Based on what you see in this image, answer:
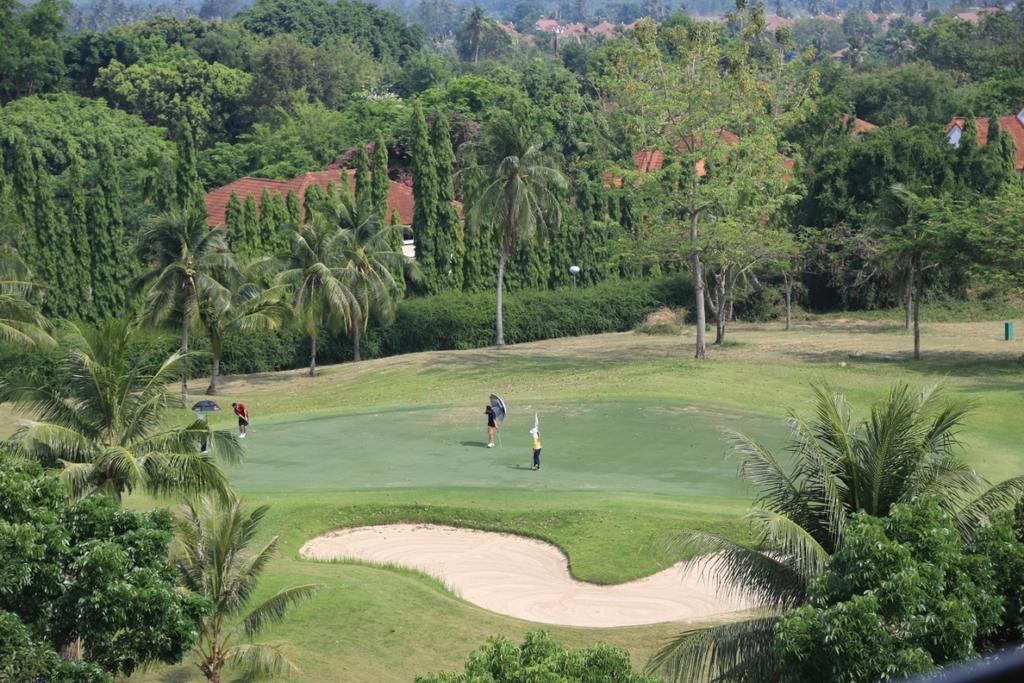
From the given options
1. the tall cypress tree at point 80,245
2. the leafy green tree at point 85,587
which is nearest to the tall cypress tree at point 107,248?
the tall cypress tree at point 80,245

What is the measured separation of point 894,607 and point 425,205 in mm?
50375

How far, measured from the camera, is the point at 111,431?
21203 mm

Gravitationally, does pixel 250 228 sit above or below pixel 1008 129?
below

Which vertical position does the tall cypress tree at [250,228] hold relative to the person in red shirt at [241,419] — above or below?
above

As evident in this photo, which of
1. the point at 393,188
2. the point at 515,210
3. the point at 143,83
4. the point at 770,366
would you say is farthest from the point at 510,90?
the point at 770,366

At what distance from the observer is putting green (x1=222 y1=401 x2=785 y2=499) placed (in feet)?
102

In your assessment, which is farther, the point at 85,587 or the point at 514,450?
the point at 514,450

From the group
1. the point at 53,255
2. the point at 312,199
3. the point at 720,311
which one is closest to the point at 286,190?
the point at 312,199

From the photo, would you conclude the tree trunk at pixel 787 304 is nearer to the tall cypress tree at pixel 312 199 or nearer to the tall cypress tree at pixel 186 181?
the tall cypress tree at pixel 312 199

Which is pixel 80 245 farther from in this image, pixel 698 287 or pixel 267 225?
pixel 698 287

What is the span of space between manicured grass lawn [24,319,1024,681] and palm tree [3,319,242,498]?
9.51 feet

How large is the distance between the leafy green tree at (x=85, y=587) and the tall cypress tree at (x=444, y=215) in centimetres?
4645

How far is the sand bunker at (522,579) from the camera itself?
2397cm

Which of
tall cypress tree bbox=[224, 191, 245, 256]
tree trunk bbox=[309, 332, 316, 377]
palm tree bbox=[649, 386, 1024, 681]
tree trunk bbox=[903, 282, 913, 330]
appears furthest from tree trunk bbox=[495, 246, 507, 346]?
palm tree bbox=[649, 386, 1024, 681]
